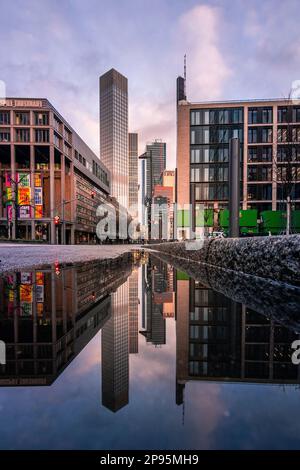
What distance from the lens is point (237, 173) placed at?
7539 mm

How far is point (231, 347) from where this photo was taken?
5.46 ft

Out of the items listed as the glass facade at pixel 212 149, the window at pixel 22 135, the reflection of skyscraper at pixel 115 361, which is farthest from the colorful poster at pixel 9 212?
the reflection of skyscraper at pixel 115 361

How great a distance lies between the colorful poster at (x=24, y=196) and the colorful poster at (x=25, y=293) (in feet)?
195

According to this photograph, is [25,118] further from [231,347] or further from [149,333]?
[231,347]

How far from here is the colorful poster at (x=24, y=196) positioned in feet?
190

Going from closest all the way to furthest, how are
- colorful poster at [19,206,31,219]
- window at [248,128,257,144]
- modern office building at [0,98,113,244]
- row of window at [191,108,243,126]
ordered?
1. row of window at [191,108,243,126]
2. window at [248,128,257,144]
3. modern office building at [0,98,113,244]
4. colorful poster at [19,206,31,219]

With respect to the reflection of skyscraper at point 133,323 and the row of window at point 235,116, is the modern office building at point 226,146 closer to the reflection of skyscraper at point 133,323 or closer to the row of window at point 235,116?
the row of window at point 235,116

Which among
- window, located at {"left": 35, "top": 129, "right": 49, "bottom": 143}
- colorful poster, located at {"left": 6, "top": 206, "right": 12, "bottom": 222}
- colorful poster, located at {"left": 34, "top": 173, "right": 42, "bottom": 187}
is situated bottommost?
colorful poster, located at {"left": 6, "top": 206, "right": 12, "bottom": 222}

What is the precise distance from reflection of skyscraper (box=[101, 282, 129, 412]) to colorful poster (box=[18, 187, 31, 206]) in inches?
2414

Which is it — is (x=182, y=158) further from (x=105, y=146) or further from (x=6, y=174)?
(x=105, y=146)

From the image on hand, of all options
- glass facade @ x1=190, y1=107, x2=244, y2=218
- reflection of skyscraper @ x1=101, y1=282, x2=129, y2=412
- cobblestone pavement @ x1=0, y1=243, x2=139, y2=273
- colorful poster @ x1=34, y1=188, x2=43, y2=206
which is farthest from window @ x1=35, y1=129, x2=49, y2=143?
reflection of skyscraper @ x1=101, y1=282, x2=129, y2=412

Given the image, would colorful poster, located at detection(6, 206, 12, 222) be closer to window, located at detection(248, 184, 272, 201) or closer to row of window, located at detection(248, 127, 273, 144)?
window, located at detection(248, 184, 272, 201)

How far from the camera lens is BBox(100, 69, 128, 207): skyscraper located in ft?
625

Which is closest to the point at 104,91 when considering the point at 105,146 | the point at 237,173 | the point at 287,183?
the point at 105,146
